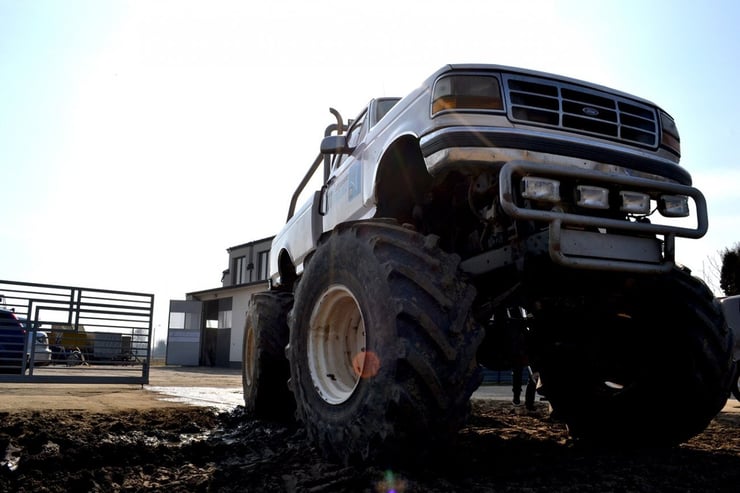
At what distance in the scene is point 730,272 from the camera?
2656cm

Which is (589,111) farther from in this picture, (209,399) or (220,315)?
(220,315)

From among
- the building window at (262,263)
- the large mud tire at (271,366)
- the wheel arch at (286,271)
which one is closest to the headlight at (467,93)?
the large mud tire at (271,366)

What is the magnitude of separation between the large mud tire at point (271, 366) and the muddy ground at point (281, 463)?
560 millimetres

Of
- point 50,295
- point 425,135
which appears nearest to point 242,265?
point 50,295

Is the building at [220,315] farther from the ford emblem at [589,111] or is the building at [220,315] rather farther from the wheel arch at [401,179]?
the ford emblem at [589,111]

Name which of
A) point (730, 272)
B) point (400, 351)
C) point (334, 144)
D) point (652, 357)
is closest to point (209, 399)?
point (334, 144)

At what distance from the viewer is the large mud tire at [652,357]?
3.70m

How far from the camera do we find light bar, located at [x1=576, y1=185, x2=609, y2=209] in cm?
323

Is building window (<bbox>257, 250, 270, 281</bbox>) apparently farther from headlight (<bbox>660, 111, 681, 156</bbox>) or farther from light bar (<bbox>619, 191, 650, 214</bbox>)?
light bar (<bbox>619, 191, 650, 214</bbox>)

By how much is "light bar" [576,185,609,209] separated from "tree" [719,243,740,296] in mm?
26225

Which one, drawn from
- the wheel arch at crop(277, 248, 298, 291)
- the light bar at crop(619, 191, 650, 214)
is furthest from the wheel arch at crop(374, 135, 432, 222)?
the wheel arch at crop(277, 248, 298, 291)

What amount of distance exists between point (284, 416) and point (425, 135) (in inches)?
130

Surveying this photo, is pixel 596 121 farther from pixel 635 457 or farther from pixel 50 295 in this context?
pixel 50 295

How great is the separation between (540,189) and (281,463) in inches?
80.7
